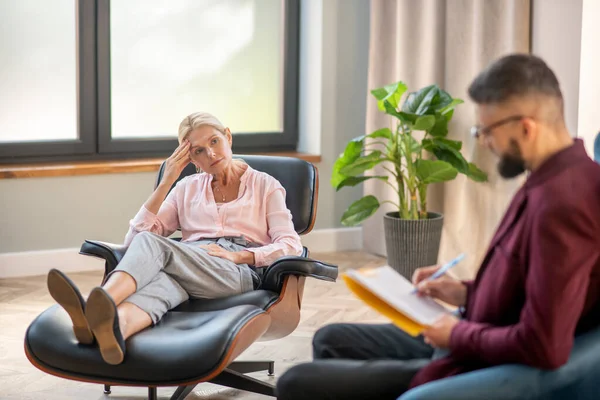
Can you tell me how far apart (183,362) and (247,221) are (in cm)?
85

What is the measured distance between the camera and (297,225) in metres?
3.22

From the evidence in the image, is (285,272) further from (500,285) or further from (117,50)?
(117,50)

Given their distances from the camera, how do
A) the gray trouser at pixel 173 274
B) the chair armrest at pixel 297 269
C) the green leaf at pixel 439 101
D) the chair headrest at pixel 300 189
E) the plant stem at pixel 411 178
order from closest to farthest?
the gray trouser at pixel 173 274 < the chair armrest at pixel 297 269 < the chair headrest at pixel 300 189 < the green leaf at pixel 439 101 < the plant stem at pixel 411 178

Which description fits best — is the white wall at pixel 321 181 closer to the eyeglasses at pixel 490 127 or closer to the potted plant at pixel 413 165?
the potted plant at pixel 413 165

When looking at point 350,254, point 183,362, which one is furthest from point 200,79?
point 183,362

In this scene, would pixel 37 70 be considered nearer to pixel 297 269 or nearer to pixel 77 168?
pixel 77 168

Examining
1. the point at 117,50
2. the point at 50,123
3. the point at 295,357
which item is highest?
the point at 117,50

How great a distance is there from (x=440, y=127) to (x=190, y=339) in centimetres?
236

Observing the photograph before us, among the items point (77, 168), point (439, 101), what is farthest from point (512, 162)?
point (77, 168)

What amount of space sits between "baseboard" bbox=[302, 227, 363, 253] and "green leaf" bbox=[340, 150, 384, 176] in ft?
2.81

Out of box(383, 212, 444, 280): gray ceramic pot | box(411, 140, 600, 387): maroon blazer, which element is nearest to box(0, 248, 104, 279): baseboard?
box(383, 212, 444, 280): gray ceramic pot

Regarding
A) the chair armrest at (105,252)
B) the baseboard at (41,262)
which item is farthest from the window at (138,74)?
the chair armrest at (105,252)

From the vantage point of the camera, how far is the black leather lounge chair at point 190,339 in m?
2.37

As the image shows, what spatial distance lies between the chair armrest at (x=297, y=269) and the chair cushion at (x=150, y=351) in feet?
0.77
